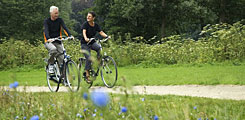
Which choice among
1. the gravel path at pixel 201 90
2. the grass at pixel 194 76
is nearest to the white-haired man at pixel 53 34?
the gravel path at pixel 201 90

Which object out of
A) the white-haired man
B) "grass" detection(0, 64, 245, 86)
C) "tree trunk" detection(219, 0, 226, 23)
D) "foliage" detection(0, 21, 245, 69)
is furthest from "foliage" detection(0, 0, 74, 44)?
the white-haired man

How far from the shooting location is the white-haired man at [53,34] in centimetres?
729

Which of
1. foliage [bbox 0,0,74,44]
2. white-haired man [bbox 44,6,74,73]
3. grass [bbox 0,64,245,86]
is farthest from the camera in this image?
foliage [bbox 0,0,74,44]

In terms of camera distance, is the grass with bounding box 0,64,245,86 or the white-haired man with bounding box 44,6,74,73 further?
the grass with bounding box 0,64,245,86

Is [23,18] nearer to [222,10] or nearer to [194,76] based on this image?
[222,10]

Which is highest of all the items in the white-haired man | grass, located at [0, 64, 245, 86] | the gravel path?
the white-haired man

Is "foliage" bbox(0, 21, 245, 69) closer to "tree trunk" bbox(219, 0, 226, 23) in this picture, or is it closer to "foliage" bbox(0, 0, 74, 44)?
"tree trunk" bbox(219, 0, 226, 23)

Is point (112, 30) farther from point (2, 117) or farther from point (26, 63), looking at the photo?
point (2, 117)

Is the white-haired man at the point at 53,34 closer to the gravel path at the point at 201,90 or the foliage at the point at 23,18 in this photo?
the gravel path at the point at 201,90

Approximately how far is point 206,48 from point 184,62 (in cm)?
101

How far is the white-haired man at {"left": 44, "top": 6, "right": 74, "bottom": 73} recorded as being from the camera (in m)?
7.29

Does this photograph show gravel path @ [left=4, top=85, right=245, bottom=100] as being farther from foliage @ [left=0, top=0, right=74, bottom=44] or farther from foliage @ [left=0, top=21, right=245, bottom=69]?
foliage @ [left=0, top=0, right=74, bottom=44]

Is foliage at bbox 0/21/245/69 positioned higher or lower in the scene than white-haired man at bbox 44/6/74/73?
lower

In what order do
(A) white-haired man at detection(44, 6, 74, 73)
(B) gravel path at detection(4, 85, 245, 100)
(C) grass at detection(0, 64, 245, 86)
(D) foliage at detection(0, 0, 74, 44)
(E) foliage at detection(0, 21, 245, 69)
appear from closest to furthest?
1. (B) gravel path at detection(4, 85, 245, 100)
2. (A) white-haired man at detection(44, 6, 74, 73)
3. (C) grass at detection(0, 64, 245, 86)
4. (E) foliage at detection(0, 21, 245, 69)
5. (D) foliage at detection(0, 0, 74, 44)
